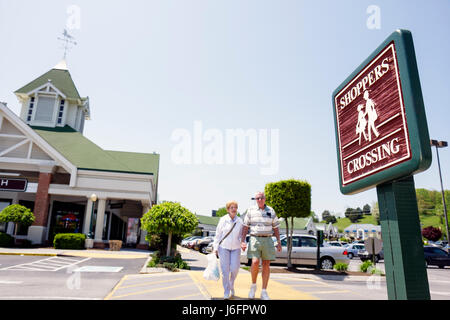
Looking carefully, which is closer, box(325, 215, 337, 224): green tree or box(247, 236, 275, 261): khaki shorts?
box(247, 236, 275, 261): khaki shorts

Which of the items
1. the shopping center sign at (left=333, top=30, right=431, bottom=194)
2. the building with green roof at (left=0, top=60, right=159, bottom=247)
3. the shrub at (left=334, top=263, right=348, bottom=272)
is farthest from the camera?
the building with green roof at (left=0, top=60, right=159, bottom=247)

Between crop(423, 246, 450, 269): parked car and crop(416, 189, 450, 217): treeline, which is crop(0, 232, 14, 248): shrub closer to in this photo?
crop(423, 246, 450, 269): parked car

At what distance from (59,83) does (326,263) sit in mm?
28104

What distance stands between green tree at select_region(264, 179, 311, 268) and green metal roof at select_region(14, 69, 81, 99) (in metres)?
22.7

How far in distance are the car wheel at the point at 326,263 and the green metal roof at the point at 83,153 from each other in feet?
47.1

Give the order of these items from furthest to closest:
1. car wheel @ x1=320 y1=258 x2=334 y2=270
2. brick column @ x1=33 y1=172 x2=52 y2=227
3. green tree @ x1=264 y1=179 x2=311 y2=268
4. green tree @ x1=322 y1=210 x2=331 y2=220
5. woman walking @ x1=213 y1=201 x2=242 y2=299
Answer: green tree @ x1=322 y1=210 x2=331 y2=220 → brick column @ x1=33 y1=172 x2=52 y2=227 → car wheel @ x1=320 y1=258 x2=334 y2=270 → green tree @ x1=264 y1=179 x2=311 y2=268 → woman walking @ x1=213 y1=201 x2=242 y2=299

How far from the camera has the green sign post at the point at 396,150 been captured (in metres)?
2.88

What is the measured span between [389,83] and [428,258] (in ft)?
80.6

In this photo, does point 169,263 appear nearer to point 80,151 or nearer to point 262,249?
point 262,249

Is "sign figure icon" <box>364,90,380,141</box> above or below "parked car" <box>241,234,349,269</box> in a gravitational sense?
above

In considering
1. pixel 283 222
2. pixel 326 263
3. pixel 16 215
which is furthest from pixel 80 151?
pixel 283 222

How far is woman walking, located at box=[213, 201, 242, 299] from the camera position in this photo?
17.3ft

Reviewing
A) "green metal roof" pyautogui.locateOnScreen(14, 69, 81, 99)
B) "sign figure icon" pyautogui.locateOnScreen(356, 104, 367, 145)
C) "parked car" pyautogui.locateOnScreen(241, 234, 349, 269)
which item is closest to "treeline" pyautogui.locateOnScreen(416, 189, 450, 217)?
"parked car" pyautogui.locateOnScreen(241, 234, 349, 269)
